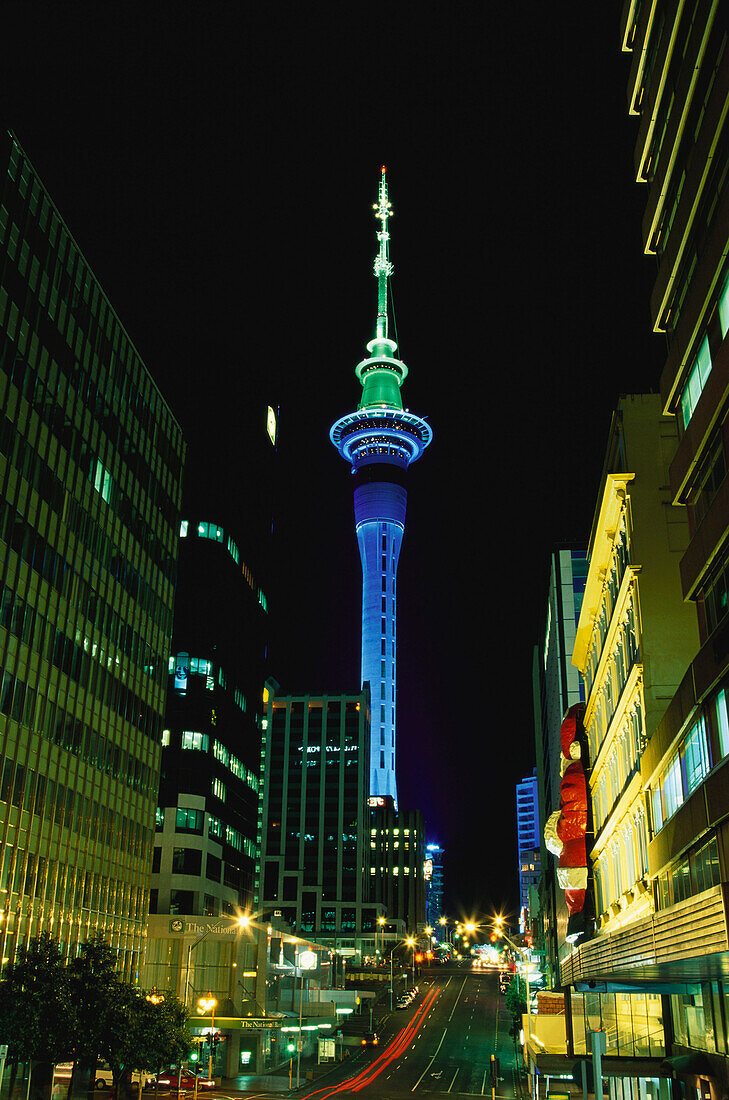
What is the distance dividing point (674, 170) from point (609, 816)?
27.9 m

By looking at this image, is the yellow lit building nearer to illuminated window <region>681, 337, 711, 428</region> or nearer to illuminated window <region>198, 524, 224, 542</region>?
illuminated window <region>681, 337, 711, 428</region>

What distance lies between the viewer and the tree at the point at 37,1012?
47094mm

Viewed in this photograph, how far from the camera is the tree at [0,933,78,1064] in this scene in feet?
155

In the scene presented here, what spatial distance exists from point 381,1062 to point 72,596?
50.7 metres

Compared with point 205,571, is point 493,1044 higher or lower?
lower

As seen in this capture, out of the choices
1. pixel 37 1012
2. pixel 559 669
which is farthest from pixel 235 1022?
pixel 559 669

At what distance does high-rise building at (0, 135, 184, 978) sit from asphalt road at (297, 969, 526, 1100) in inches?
778

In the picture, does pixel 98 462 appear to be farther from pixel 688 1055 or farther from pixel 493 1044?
pixel 493 1044

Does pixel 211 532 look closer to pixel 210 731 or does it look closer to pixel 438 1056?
pixel 210 731

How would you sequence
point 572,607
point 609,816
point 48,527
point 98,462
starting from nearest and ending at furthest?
point 609,816, point 48,527, point 98,462, point 572,607

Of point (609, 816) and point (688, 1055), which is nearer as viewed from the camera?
point (688, 1055)

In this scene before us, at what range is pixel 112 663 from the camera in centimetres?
7388

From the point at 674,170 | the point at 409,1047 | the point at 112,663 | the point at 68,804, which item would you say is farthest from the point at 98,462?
the point at 409,1047

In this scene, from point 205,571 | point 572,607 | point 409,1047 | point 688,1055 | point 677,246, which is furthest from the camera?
point 205,571
